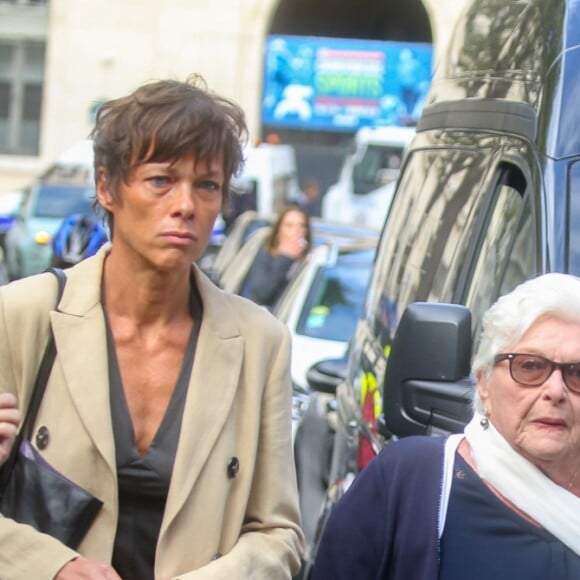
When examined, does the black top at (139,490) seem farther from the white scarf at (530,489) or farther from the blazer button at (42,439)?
the white scarf at (530,489)

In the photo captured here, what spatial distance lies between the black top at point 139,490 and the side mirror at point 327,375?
14.5 ft

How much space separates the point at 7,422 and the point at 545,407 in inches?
37.1

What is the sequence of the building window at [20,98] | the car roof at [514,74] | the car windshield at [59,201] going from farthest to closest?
the building window at [20,98] < the car windshield at [59,201] < the car roof at [514,74]

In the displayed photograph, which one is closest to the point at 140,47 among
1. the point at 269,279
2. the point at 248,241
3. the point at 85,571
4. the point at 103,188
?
the point at 248,241

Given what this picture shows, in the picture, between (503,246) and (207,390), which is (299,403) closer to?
(503,246)

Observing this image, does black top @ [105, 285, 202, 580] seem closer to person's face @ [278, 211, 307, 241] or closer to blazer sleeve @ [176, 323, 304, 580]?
blazer sleeve @ [176, 323, 304, 580]

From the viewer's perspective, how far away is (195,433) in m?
3.09

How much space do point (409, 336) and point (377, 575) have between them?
2.88ft

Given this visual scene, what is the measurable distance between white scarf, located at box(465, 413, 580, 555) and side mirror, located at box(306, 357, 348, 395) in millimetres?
4627

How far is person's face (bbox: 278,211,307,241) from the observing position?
1213 cm

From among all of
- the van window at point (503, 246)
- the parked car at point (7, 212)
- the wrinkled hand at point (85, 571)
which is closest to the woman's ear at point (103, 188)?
the wrinkled hand at point (85, 571)

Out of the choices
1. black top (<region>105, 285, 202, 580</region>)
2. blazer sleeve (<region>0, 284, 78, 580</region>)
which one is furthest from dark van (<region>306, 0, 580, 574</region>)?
→ blazer sleeve (<region>0, 284, 78, 580</region>)

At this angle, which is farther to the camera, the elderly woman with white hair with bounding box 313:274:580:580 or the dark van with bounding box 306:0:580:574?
the dark van with bounding box 306:0:580:574

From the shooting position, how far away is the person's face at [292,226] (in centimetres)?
1213
